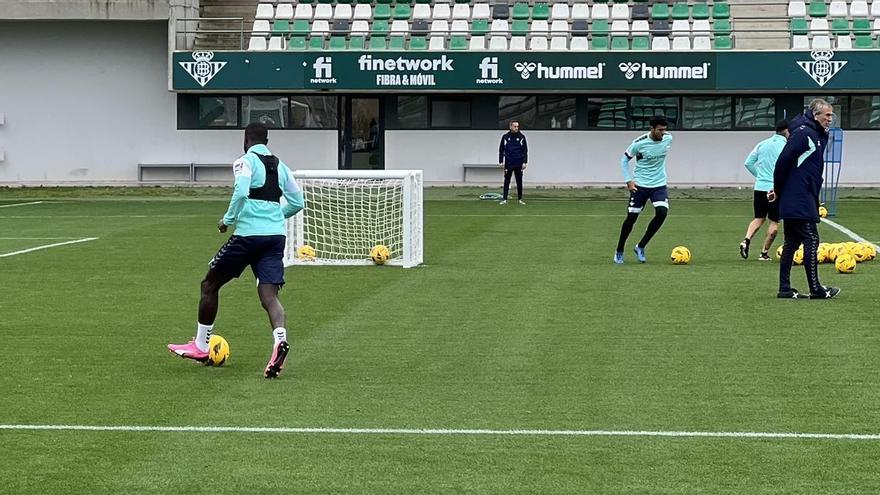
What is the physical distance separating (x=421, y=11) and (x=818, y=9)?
1146 cm

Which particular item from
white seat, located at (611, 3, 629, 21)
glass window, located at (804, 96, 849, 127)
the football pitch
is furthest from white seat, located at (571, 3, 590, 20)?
the football pitch

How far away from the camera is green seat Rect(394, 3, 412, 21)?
42.4 metres

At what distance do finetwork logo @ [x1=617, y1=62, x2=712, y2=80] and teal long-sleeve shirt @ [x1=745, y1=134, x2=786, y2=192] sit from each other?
19.0m

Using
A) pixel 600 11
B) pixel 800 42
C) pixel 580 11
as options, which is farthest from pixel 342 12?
pixel 800 42

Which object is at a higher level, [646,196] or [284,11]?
[284,11]

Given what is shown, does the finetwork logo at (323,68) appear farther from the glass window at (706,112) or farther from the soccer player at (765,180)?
the soccer player at (765,180)

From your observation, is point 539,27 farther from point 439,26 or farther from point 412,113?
point 412,113

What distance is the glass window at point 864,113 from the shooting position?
4012cm

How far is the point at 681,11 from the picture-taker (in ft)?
139

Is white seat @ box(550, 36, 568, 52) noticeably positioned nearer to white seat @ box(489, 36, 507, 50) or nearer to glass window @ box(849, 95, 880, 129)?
white seat @ box(489, 36, 507, 50)

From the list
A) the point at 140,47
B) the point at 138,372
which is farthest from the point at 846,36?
the point at 138,372

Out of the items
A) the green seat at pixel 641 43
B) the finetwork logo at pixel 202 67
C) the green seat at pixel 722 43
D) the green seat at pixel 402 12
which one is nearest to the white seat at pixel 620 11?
the green seat at pixel 641 43

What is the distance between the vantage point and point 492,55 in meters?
39.1

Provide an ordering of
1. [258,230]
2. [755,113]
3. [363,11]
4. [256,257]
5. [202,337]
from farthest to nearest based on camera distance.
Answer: [363,11]
[755,113]
[202,337]
[256,257]
[258,230]
